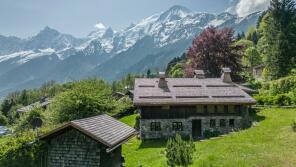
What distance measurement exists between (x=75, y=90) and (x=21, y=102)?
121326 mm

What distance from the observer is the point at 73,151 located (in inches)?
906

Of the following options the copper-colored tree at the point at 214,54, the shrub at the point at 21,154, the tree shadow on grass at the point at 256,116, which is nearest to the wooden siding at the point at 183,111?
the tree shadow on grass at the point at 256,116

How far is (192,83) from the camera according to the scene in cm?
5066

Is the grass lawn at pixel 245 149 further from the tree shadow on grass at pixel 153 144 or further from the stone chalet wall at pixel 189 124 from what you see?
the stone chalet wall at pixel 189 124

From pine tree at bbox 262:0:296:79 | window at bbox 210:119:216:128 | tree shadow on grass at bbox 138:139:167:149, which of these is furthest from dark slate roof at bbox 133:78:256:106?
pine tree at bbox 262:0:296:79

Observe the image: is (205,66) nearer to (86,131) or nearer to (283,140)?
(283,140)

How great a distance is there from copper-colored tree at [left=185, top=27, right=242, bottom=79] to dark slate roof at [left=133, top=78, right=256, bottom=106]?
1875 centimetres

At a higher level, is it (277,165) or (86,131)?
(86,131)

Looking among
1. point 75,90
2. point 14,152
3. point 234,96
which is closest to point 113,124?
point 14,152

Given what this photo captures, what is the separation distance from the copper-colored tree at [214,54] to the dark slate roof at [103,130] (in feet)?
146

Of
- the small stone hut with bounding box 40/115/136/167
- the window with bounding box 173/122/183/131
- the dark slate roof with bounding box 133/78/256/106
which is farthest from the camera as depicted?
the window with bounding box 173/122/183/131

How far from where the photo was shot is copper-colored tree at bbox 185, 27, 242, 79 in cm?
6950

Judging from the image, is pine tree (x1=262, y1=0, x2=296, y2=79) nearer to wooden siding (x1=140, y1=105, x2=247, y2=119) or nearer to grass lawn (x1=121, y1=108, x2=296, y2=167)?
wooden siding (x1=140, y1=105, x2=247, y2=119)

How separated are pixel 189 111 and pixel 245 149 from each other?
56.2 ft
